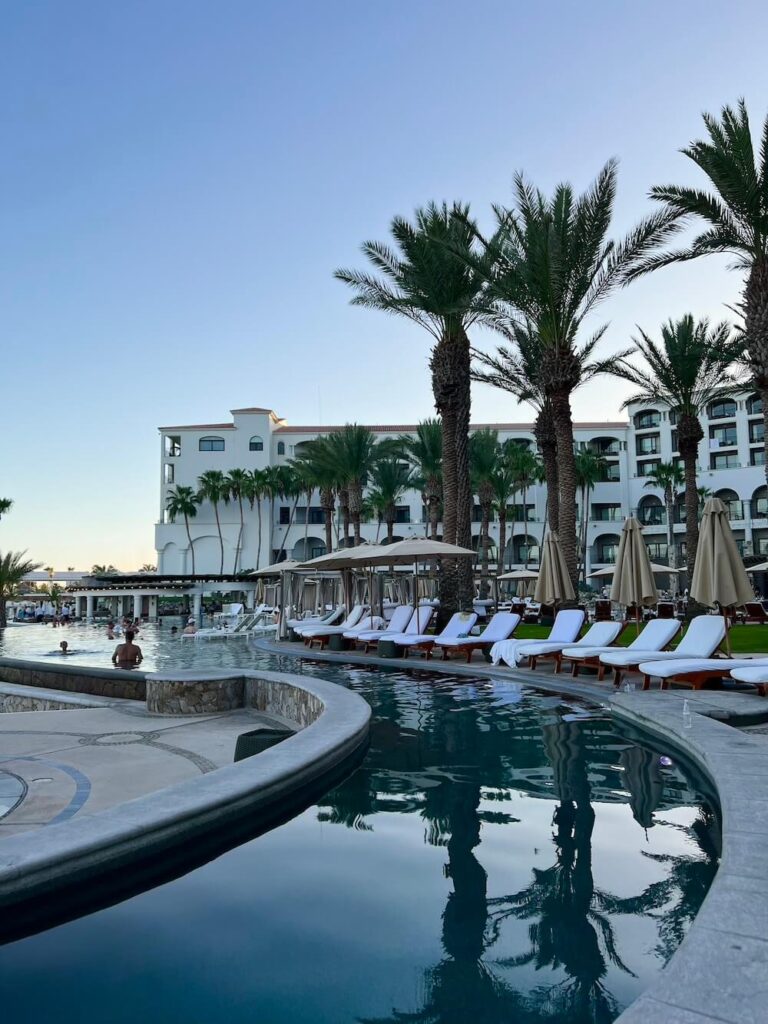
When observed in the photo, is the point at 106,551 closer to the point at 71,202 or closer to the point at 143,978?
the point at 71,202

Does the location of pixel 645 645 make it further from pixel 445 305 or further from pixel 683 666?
pixel 445 305

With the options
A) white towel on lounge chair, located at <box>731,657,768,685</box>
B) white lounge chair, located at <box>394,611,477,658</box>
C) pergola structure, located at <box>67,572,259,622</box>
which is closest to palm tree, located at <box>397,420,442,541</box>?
pergola structure, located at <box>67,572,259,622</box>

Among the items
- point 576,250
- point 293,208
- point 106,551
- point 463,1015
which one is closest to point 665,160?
point 576,250

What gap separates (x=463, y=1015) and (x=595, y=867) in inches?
62.2

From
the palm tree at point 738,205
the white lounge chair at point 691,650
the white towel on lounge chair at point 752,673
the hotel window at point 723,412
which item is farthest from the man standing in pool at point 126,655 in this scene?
the hotel window at point 723,412

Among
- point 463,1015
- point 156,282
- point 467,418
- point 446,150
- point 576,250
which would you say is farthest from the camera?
point 156,282

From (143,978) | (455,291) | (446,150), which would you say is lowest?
(143,978)

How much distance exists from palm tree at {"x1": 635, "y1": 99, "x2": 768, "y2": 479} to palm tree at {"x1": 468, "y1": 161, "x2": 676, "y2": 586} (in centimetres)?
110

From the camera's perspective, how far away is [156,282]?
23984mm

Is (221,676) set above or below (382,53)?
below

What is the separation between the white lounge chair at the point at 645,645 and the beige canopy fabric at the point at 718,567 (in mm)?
706

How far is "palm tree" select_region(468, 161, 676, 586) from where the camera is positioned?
698 inches

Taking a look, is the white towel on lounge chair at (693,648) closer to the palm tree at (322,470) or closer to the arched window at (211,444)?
the palm tree at (322,470)

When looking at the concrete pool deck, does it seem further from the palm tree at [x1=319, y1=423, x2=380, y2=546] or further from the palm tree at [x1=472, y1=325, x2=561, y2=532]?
the palm tree at [x1=319, y1=423, x2=380, y2=546]
